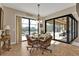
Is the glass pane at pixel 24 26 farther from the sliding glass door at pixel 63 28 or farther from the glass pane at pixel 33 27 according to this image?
the sliding glass door at pixel 63 28

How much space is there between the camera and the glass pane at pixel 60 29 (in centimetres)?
323

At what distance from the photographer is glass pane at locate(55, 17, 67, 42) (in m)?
3.23

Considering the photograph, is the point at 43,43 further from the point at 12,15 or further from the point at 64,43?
the point at 12,15

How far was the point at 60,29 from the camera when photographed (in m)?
3.20

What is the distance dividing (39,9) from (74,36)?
4.76 feet

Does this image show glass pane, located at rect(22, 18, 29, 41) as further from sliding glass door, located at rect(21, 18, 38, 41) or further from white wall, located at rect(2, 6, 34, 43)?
white wall, located at rect(2, 6, 34, 43)

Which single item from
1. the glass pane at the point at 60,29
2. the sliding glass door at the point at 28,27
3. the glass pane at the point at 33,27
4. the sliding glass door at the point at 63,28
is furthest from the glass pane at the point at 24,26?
the glass pane at the point at 60,29

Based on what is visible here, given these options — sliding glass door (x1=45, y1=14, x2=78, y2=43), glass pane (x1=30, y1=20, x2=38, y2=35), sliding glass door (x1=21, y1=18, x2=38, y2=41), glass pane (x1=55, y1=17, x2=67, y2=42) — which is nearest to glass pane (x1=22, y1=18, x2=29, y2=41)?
sliding glass door (x1=21, y1=18, x2=38, y2=41)

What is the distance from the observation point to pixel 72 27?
346cm

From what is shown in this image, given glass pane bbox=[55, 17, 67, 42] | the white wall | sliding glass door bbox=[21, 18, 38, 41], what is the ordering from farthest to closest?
glass pane bbox=[55, 17, 67, 42], sliding glass door bbox=[21, 18, 38, 41], the white wall

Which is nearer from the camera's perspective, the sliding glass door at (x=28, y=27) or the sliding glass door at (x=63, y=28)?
the sliding glass door at (x=28, y=27)

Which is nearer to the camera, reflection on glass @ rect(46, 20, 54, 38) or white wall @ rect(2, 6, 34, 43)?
white wall @ rect(2, 6, 34, 43)

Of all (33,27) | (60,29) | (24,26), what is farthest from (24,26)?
(60,29)

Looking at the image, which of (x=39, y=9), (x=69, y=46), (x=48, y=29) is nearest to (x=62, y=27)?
(x=48, y=29)
